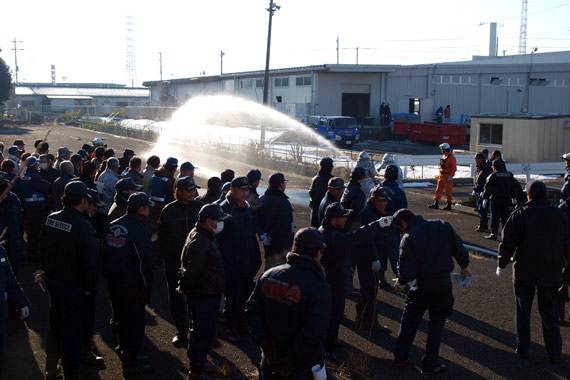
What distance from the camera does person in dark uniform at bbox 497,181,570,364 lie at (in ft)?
20.6

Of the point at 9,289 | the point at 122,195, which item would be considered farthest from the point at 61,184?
the point at 9,289

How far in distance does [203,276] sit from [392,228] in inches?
154

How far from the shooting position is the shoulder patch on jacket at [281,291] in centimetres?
388

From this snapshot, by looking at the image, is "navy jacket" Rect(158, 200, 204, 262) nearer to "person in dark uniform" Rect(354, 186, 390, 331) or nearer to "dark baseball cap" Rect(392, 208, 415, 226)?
"person in dark uniform" Rect(354, 186, 390, 331)

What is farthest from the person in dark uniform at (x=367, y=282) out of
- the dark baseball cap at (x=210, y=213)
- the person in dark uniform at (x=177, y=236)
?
the dark baseball cap at (x=210, y=213)

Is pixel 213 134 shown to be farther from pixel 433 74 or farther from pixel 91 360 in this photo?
pixel 91 360

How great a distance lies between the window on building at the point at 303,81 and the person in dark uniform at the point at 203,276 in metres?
45.1

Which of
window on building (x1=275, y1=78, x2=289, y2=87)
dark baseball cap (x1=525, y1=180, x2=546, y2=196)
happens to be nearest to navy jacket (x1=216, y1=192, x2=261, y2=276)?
dark baseball cap (x1=525, y1=180, x2=546, y2=196)

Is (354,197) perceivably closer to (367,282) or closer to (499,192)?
(367,282)

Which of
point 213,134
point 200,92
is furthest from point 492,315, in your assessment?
point 200,92

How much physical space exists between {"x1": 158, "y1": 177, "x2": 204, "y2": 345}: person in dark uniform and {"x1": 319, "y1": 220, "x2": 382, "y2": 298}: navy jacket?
64.9 inches

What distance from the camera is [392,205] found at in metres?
8.80

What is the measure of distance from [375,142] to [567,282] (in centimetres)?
3585

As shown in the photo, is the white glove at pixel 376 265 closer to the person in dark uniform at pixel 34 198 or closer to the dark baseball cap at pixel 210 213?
the dark baseball cap at pixel 210 213
